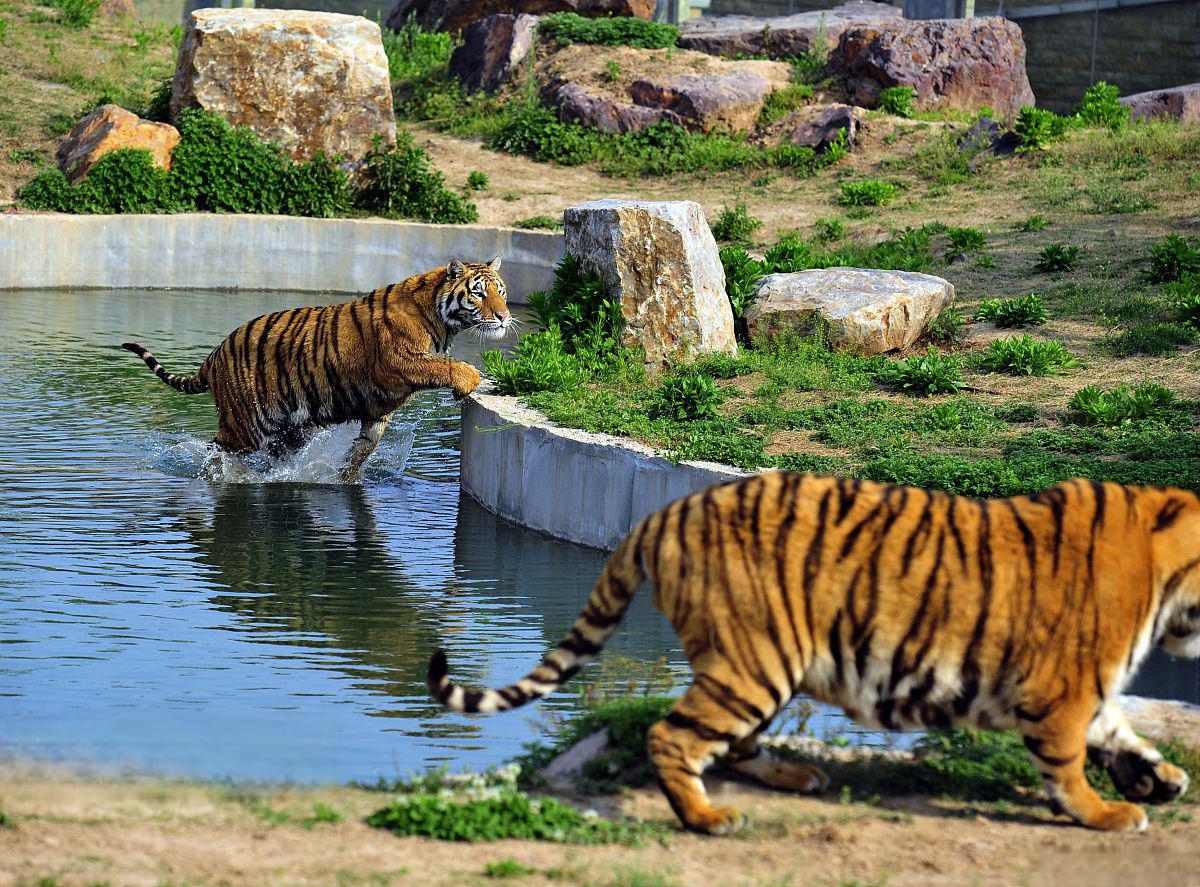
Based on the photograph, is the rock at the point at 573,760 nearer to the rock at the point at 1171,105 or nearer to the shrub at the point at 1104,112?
the shrub at the point at 1104,112

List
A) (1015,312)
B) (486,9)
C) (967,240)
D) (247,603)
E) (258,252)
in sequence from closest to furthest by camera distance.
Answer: (247,603)
(1015,312)
(967,240)
(258,252)
(486,9)

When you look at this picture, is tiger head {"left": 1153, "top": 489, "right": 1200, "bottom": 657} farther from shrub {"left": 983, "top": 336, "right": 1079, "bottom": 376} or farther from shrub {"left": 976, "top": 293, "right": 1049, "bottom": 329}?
shrub {"left": 976, "top": 293, "right": 1049, "bottom": 329}

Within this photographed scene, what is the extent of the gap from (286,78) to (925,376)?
39.2 ft

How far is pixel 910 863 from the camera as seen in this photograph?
4.64 metres

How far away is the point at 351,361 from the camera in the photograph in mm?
10930

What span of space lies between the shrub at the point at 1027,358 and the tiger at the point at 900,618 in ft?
22.3

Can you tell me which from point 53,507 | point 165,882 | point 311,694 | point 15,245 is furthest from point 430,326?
point 15,245

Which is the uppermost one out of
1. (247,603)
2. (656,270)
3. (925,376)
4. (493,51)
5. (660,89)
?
(493,51)

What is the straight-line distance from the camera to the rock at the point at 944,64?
72.3 feet

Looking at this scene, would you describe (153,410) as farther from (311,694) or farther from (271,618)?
(311,694)

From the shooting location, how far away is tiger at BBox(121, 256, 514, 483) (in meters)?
10.8

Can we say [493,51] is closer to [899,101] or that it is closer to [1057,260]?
[899,101]

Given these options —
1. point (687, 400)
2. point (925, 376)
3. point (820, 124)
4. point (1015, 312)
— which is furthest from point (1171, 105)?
point (687, 400)

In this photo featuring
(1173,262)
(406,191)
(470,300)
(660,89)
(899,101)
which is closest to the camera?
(470,300)
